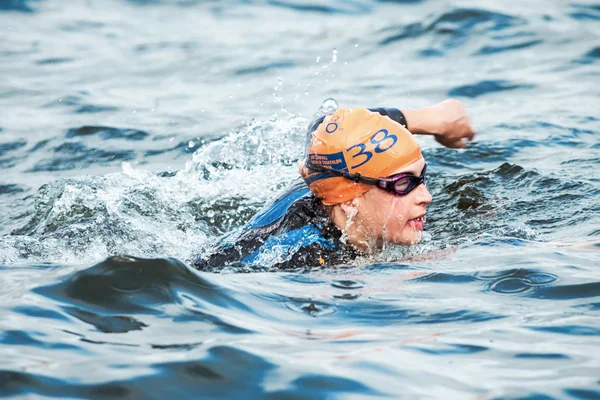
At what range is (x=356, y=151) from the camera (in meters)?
5.89

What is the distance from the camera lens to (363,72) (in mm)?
13719

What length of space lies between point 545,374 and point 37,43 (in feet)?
46.3

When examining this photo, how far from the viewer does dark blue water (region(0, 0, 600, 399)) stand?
403cm

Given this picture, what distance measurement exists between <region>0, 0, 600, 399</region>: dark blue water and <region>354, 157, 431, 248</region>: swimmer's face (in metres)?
0.20

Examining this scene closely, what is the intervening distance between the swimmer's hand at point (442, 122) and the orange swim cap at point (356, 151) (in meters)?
0.93

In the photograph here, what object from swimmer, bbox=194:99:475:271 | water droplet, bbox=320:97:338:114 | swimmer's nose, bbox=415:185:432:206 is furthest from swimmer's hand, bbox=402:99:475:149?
water droplet, bbox=320:97:338:114

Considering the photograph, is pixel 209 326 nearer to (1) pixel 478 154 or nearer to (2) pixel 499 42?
(1) pixel 478 154

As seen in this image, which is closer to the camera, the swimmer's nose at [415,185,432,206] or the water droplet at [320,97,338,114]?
the swimmer's nose at [415,185,432,206]

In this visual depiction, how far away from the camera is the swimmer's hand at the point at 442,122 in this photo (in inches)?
272

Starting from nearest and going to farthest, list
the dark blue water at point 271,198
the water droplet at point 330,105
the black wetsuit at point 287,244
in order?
1. the dark blue water at point 271,198
2. the black wetsuit at point 287,244
3. the water droplet at point 330,105

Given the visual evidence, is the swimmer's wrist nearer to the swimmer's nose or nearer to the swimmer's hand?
the swimmer's hand

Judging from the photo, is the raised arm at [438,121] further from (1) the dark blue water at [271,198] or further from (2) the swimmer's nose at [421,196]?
(2) the swimmer's nose at [421,196]

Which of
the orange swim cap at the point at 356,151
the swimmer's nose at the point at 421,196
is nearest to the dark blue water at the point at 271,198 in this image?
the swimmer's nose at the point at 421,196

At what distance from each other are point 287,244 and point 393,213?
2.54ft
